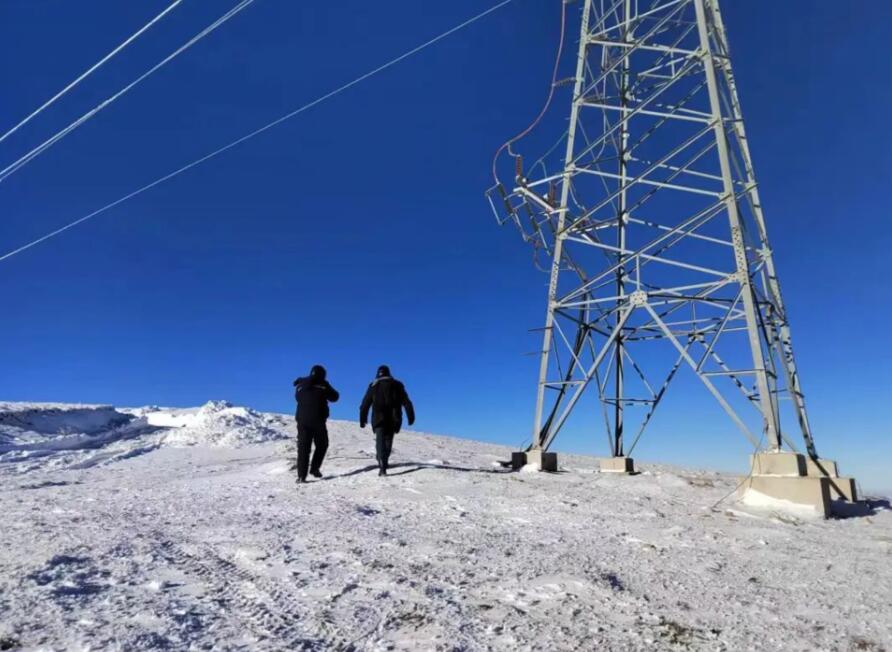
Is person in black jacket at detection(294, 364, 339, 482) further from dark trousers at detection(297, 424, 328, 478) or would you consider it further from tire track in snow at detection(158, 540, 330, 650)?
tire track in snow at detection(158, 540, 330, 650)

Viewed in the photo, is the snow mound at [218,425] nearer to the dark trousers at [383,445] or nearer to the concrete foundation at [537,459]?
the dark trousers at [383,445]

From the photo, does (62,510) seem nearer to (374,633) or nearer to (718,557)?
(374,633)

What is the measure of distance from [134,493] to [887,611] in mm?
7194

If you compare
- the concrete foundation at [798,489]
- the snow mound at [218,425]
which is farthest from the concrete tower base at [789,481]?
the snow mound at [218,425]

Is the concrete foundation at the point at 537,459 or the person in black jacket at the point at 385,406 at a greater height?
the person in black jacket at the point at 385,406

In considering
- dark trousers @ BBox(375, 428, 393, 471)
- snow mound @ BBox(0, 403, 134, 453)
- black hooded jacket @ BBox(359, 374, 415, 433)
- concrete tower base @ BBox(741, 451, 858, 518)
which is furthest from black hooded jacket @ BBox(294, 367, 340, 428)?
snow mound @ BBox(0, 403, 134, 453)

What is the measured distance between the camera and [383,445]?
27.9 ft

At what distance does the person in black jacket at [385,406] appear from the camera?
8.67 metres

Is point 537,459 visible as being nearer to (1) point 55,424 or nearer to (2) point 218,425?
(2) point 218,425

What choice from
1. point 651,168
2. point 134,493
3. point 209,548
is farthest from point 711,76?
point 134,493

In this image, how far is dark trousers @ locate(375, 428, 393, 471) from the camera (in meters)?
8.45

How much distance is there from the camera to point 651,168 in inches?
390

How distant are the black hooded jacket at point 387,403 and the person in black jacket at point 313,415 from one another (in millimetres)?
521

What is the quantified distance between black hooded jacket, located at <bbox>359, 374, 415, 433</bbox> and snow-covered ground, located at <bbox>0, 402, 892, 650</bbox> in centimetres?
108
